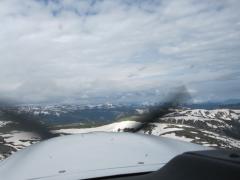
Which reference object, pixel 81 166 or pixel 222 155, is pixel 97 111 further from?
pixel 222 155

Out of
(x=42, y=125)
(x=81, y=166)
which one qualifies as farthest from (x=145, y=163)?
(x=42, y=125)

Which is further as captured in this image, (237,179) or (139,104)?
(139,104)

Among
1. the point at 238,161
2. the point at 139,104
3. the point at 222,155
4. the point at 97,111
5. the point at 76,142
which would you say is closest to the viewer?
the point at 238,161

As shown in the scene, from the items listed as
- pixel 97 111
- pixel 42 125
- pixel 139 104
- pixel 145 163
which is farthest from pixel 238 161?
pixel 97 111

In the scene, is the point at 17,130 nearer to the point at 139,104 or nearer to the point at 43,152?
the point at 139,104

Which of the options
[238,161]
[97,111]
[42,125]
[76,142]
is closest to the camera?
[238,161]

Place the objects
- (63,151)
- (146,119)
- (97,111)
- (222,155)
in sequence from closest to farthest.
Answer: (222,155) → (63,151) → (146,119) → (97,111)

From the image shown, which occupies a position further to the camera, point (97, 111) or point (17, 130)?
point (97, 111)

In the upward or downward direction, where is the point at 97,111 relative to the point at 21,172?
upward

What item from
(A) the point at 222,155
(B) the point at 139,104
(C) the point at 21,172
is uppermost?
(B) the point at 139,104
